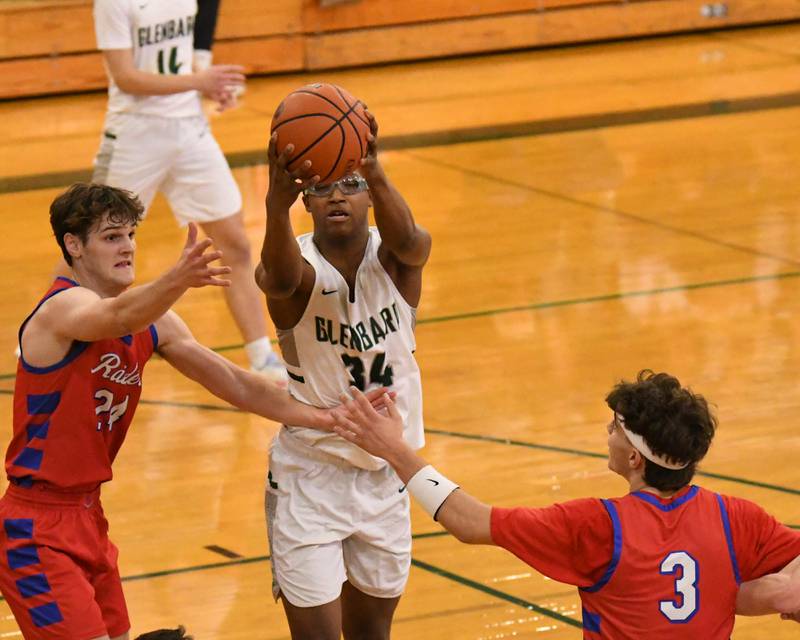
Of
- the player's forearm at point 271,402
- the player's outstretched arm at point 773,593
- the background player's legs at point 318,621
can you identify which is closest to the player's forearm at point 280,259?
the player's forearm at point 271,402

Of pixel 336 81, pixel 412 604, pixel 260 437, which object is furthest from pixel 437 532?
pixel 336 81

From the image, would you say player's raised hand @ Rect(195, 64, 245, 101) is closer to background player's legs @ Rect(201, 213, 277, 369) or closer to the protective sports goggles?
background player's legs @ Rect(201, 213, 277, 369)

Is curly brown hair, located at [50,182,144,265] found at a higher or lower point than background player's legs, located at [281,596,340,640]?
higher

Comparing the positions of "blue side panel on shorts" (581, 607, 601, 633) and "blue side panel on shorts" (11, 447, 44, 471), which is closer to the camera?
"blue side panel on shorts" (581, 607, 601, 633)

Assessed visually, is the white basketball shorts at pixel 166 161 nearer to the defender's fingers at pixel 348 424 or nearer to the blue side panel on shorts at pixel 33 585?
the blue side panel on shorts at pixel 33 585

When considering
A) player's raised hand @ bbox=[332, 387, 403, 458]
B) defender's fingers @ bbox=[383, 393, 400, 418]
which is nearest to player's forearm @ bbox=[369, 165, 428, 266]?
defender's fingers @ bbox=[383, 393, 400, 418]

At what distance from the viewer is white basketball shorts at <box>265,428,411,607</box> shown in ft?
16.2

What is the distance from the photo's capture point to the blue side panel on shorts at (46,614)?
4.56 meters

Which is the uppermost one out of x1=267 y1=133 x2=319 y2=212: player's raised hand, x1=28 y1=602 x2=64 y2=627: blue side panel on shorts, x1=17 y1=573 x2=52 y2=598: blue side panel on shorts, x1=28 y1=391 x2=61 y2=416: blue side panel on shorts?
x1=267 y1=133 x2=319 y2=212: player's raised hand

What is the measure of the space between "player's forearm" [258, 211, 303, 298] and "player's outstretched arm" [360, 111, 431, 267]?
26 cm

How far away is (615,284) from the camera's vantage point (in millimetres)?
10047

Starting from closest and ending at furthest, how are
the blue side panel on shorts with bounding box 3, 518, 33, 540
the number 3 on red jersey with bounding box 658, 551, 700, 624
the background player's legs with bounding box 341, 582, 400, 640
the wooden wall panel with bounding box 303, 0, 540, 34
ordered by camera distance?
1. the number 3 on red jersey with bounding box 658, 551, 700, 624
2. the blue side panel on shorts with bounding box 3, 518, 33, 540
3. the background player's legs with bounding box 341, 582, 400, 640
4. the wooden wall panel with bounding box 303, 0, 540, 34

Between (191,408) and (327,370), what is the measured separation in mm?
3524

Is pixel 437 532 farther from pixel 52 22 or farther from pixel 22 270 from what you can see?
pixel 52 22
